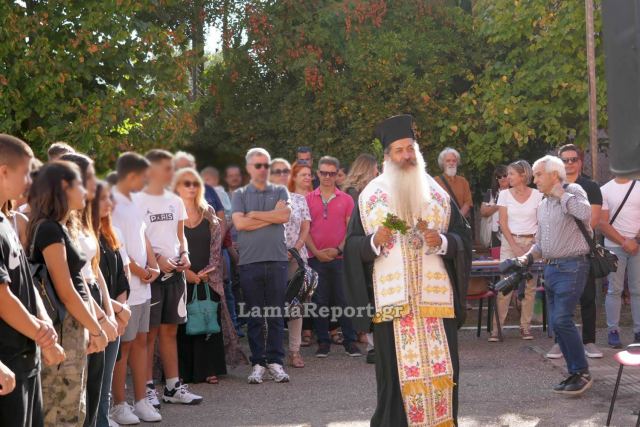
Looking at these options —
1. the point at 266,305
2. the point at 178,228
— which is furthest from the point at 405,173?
the point at 266,305

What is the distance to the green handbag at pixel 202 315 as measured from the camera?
9883 mm

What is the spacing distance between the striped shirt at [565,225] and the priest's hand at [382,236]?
2.70 metres

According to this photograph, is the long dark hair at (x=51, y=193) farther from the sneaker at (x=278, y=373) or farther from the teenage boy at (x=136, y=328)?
the sneaker at (x=278, y=373)

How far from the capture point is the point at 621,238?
11.7m

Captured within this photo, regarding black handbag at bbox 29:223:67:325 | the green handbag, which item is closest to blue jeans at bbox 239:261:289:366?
the green handbag

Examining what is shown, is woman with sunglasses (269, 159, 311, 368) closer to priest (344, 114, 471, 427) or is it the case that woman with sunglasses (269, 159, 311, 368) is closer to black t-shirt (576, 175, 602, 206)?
black t-shirt (576, 175, 602, 206)

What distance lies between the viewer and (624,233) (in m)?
11.8

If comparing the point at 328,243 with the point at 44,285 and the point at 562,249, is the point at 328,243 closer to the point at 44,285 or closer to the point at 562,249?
the point at 562,249

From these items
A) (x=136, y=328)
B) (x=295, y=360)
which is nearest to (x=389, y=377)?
(x=136, y=328)

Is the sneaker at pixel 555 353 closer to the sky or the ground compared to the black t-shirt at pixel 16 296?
closer to the ground

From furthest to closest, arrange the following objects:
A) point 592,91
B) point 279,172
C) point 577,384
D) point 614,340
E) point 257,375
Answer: point 592,91 → point 614,340 → point 279,172 → point 257,375 → point 577,384

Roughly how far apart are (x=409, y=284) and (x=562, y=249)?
262 cm

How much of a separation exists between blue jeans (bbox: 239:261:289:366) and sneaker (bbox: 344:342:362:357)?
4.95 ft

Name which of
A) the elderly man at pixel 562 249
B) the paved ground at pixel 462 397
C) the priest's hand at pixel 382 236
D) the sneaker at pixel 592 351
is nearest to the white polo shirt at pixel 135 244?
the paved ground at pixel 462 397
